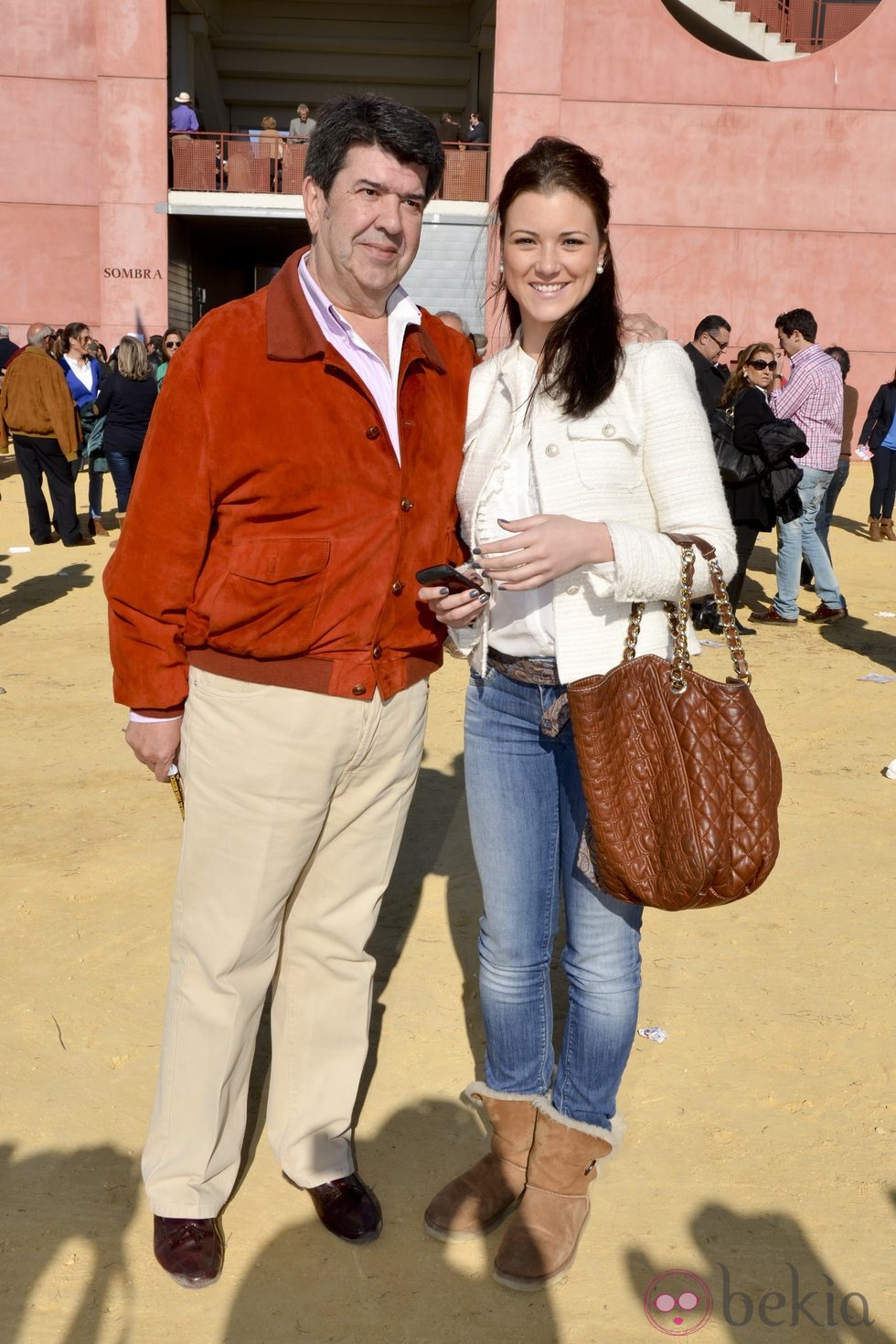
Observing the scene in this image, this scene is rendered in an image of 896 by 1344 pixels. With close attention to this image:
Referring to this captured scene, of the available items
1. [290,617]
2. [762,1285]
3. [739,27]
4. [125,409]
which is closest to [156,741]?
[290,617]

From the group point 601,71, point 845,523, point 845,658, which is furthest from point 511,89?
point 845,658

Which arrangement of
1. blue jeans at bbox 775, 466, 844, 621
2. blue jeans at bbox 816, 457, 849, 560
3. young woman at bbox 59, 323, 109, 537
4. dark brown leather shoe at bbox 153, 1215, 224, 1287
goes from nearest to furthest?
dark brown leather shoe at bbox 153, 1215, 224, 1287
blue jeans at bbox 775, 466, 844, 621
blue jeans at bbox 816, 457, 849, 560
young woman at bbox 59, 323, 109, 537

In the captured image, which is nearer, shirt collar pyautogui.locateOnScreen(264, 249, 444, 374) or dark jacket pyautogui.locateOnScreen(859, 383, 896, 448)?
shirt collar pyautogui.locateOnScreen(264, 249, 444, 374)

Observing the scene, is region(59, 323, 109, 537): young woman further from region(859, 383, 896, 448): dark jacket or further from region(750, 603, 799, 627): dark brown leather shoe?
region(859, 383, 896, 448): dark jacket

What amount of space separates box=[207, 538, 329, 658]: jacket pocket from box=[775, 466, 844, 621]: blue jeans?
7.56 m

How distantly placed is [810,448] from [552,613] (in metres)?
7.80

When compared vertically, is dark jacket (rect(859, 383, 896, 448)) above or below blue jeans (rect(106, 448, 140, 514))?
above

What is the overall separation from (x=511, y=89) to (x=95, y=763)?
19370 millimetres

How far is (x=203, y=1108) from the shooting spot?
264 centimetres

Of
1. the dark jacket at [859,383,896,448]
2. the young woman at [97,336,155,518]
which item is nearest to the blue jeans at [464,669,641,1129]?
the young woman at [97,336,155,518]

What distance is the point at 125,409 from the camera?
464 inches

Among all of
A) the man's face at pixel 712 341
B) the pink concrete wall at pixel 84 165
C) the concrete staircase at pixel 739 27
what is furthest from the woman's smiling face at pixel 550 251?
the concrete staircase at pixel 739 27

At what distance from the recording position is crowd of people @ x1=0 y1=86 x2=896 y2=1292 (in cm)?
236

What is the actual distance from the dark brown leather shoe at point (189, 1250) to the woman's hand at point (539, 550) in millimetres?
1541
